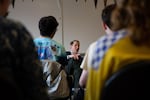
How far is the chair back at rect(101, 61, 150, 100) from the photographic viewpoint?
1.13m

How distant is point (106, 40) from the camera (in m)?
1.35

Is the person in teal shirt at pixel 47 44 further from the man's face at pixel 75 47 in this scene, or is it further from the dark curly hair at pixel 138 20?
the man's face at pixel 75 47

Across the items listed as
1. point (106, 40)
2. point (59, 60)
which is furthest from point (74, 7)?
point (106, 40)

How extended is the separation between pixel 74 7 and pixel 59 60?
371cm

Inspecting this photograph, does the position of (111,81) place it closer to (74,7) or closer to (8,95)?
(8,95)

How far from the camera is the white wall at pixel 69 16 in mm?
6359

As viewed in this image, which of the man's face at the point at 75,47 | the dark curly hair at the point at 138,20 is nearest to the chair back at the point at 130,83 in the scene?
the dark curly hair at the point at 138,20

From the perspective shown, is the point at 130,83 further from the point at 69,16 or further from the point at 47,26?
the point at 69,16

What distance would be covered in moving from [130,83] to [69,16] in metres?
5.31

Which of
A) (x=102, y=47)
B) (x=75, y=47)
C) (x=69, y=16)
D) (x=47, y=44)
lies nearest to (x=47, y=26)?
(x=47, y=44)

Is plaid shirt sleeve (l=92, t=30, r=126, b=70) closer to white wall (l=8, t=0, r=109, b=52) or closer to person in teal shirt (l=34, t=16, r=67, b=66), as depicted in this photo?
person in teal shirt (l=34, t=16, r=67, b=66)

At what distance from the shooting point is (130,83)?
1157 millimetres

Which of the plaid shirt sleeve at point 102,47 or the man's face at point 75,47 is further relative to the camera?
the man's face at point 75,47

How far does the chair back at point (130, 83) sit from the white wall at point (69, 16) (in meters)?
5.18
